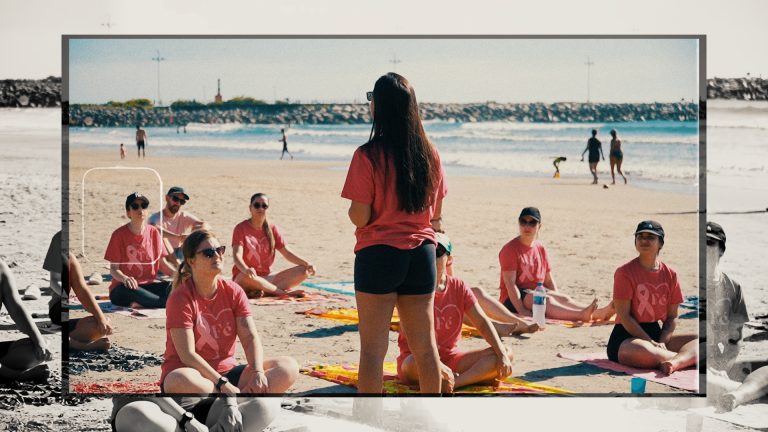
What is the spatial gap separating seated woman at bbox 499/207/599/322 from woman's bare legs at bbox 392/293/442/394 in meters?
2.40

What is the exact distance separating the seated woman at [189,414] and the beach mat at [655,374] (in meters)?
2.09

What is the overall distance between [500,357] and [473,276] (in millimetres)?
4677

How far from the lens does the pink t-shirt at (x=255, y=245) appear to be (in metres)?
7.65

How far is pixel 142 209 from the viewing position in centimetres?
700

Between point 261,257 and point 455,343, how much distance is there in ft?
9.19

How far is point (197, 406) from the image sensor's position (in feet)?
15.4

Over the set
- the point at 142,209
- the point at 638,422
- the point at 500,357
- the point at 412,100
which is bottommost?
the point at 638,422

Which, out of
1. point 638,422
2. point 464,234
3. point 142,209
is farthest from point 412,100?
point 464,234

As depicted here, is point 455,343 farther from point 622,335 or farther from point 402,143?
point 402,143

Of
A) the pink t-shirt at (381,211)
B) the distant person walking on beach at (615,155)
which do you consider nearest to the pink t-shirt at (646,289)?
the pink t-shirt at (381,211)

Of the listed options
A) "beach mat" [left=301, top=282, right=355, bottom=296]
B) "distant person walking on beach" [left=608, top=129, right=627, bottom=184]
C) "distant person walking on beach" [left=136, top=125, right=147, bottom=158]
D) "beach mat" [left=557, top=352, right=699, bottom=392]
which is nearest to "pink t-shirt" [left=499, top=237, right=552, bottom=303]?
"beach mat" [left=557, top=352, right=699, bottom=392]

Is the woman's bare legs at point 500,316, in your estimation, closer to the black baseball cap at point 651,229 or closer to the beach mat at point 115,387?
the black baseball cap at point 651,229

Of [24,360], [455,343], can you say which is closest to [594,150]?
[455,343]

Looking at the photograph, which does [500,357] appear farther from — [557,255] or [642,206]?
[642,206]
